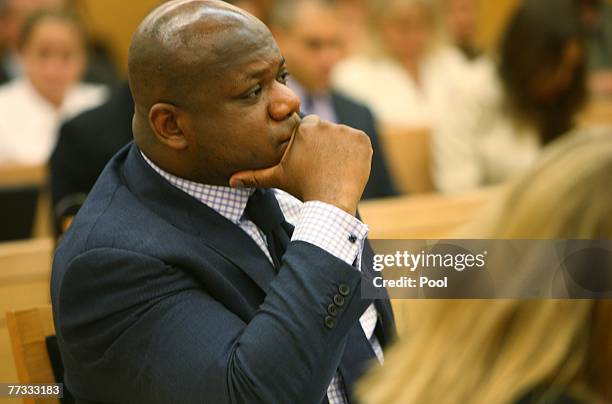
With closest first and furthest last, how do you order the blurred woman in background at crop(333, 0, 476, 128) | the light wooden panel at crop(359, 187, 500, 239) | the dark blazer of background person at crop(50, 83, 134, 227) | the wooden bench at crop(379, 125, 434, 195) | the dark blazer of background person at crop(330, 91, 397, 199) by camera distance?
the light wooden panel at crop(359, 187, 500, 239) → the dark blazer of background person at crop(50, 83, 134, 227) → the dark blazer of background person at crop(330, 91, 397, 199) → the wooden bench at crop(379, 125, 434, 195) → the blurred woman in background at crop(333, 0, 476, 128)

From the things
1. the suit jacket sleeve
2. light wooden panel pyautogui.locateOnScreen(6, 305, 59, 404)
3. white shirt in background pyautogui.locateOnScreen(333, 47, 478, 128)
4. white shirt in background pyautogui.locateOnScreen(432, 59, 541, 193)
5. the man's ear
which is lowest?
white shirt in background pyautogui.locateOnScreen(333, 47, 478, 128)

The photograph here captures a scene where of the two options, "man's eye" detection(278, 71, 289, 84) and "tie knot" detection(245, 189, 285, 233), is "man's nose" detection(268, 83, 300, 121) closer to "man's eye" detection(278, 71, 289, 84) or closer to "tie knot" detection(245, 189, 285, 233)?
"man's eye" detection(278, 71, 289, 84)

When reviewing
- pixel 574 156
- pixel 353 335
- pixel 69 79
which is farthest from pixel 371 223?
pixel 69 79

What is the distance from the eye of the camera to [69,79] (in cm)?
429

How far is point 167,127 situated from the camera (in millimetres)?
1393

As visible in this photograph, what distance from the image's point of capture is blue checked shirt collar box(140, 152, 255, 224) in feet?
4.67

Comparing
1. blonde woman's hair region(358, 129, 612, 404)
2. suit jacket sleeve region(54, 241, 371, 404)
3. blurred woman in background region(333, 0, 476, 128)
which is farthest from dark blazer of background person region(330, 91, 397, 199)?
blonde woman's hair region(358, 129, 612, 404)

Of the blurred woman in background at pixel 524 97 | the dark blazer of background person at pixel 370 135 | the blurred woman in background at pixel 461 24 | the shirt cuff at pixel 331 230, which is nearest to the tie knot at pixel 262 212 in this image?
the shirt cuff at pixel 331 230

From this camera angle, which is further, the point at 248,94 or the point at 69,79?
the point at 69,79

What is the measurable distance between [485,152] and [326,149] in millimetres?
2520

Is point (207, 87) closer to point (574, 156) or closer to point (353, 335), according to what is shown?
point (353, 335)

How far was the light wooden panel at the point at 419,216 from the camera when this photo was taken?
8.43 feet

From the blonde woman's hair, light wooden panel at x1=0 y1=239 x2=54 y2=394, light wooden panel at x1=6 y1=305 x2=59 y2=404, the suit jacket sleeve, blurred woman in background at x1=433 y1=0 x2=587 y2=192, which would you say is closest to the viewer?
the blonde woman's hair

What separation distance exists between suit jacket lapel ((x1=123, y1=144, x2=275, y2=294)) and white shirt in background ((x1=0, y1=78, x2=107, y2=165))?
109 inches
